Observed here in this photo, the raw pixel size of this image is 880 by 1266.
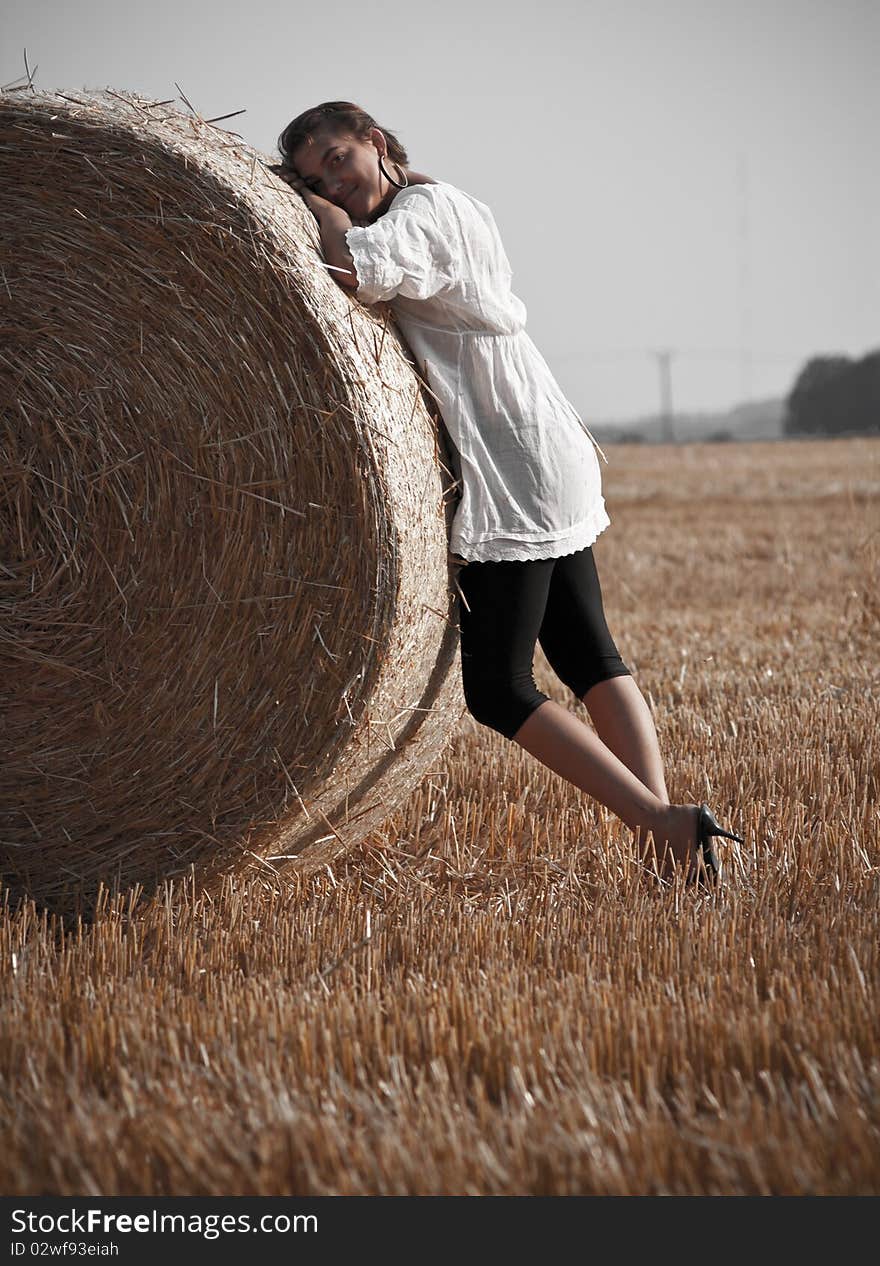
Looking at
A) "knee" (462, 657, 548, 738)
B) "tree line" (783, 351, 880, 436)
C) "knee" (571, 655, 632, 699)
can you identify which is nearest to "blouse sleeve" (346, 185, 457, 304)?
"knee" (462, 657, 548, 738)

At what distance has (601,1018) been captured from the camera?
2447mm

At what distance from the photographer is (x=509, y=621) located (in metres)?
3.34

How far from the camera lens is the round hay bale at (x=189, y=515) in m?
3.13

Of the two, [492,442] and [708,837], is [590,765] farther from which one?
[492,442]

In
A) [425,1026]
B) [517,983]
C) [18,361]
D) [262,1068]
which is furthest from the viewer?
[18,361]

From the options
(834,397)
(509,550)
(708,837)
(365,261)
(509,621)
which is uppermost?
(365,261)

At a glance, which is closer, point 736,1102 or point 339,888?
point 736,1102

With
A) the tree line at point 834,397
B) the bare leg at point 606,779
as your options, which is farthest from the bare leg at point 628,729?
the tree line at point 834,397

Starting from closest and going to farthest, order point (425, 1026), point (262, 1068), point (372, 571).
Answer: point (262, 1068), point (425, 1026), point (372, 571)

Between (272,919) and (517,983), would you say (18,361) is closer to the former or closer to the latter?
(272,919)

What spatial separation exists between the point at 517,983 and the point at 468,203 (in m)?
1.94

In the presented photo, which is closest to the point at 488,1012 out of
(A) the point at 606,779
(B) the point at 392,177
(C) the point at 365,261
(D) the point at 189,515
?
(A) the point at 606,779

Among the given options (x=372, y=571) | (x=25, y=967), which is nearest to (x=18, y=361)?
(x=372, y=571)

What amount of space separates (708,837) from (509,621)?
0.75 meters
